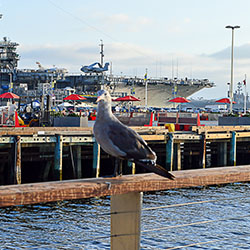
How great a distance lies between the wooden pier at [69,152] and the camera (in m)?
18.3

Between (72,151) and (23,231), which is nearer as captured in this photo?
(23,231)

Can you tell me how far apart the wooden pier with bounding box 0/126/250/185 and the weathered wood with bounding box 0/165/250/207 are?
14.3 meters

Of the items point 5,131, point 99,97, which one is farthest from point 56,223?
point 99,97

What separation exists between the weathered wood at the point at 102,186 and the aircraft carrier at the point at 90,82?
91977mm

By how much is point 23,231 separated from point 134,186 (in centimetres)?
1051

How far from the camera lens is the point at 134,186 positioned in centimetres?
303

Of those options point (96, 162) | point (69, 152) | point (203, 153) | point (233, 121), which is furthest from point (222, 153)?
point (233, 121)

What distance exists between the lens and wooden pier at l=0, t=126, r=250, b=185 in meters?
18.3

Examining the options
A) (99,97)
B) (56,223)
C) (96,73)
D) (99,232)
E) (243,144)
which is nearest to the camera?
(99,97)

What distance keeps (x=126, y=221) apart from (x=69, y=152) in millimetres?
18101

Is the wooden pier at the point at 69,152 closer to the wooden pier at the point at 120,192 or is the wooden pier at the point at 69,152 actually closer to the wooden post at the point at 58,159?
the wooden post at the point at 58,159

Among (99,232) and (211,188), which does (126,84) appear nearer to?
(211,188)

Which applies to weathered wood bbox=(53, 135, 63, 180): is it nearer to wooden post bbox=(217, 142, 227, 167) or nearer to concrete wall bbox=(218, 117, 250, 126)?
wooden post bbox=(217, 142, 227, 167)

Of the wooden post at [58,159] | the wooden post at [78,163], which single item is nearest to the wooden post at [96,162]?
the wooden post at [78,163]
